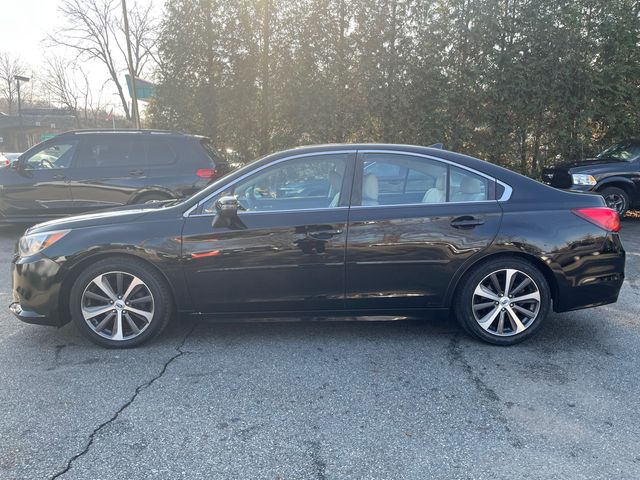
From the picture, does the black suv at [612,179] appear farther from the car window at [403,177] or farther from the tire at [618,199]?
the car window at [403,177]

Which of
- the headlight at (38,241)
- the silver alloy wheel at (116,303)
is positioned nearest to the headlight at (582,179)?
A: the silver alloy wheel at (116,303)

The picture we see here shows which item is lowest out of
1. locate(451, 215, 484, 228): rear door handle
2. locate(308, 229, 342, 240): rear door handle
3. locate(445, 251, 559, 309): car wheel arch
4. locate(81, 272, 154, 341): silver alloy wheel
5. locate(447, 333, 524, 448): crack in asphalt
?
locate(447, 333, 524, 448): crack in asphalt

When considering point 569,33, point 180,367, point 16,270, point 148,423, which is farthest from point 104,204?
point 569,33

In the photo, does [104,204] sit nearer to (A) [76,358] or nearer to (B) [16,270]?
(B) [16,270]

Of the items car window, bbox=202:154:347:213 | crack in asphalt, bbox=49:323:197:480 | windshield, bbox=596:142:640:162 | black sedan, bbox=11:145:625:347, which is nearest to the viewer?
crack in asphalt, bbox=49:323:197:480

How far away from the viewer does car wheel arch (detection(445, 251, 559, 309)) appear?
3.69 m

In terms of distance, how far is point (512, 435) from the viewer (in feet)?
8.71

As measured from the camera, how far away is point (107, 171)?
300 inches

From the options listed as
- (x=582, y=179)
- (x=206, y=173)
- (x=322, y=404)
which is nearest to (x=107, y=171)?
(x=206, y=173)

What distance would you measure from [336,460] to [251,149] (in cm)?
1137

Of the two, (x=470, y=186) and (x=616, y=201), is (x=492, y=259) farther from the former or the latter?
(x=616, y=201)

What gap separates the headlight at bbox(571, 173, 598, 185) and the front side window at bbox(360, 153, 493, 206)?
6.63 m

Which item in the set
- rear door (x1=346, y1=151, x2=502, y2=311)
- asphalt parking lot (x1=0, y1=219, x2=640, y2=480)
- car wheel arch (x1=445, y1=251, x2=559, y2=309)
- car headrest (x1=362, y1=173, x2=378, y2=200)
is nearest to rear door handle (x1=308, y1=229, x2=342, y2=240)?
rear door (x1=346, y1=151, x2=502, y2=311)

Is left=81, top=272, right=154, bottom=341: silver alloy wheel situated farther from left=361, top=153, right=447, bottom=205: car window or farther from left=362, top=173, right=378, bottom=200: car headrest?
left=361, top=153, right=447, bottom=205: car window
